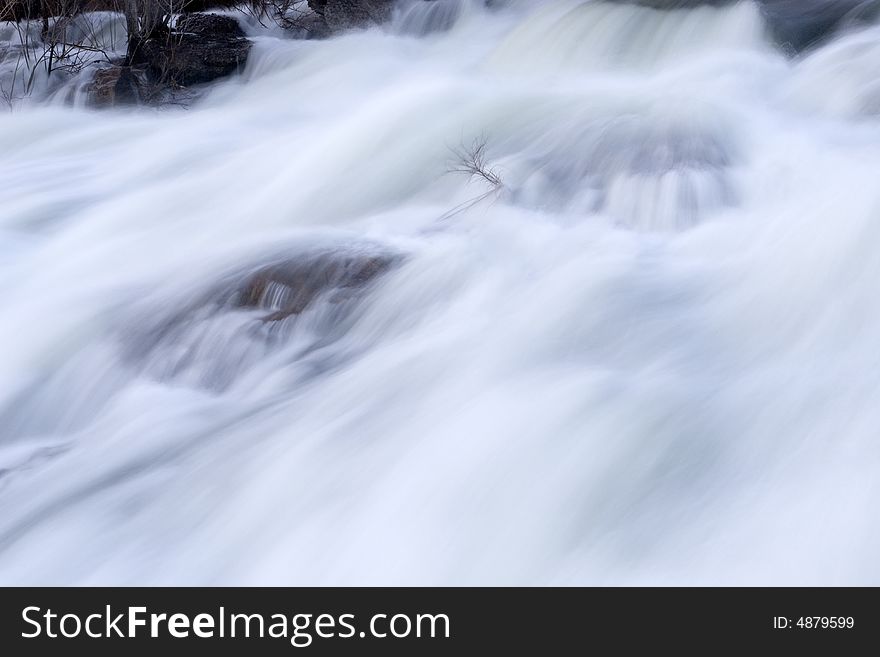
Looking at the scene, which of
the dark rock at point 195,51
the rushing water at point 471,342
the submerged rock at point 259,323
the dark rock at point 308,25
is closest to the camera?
the rushing water at point 471,342

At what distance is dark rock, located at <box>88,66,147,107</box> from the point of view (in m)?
7.77

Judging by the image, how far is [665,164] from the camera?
518cm

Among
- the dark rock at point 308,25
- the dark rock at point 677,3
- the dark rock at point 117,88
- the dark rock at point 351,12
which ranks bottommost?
the dark rock at point 117,88

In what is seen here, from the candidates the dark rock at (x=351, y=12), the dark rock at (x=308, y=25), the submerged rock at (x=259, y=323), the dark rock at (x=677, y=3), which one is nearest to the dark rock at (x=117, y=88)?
the dark rock at (x=308, y=25)

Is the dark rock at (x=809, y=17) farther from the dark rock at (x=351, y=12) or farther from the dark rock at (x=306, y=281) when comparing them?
the dark rock at (x=306, y=281)

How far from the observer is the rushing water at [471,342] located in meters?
3.14

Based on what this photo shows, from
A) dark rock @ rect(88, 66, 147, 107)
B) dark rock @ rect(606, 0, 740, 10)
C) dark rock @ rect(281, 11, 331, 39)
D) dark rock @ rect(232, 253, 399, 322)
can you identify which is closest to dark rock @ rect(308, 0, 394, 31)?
dark rock @ rect(281, 11, 331, 39)

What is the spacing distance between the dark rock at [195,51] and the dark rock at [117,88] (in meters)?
0.17

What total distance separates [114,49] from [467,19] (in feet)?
9.75

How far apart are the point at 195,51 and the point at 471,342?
5.25 m

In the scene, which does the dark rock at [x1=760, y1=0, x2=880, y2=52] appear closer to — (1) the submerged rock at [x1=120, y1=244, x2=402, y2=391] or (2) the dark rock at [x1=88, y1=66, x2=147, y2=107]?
(1) the submerged rock at [x1=120, y1=244, x2=402, y2=391]

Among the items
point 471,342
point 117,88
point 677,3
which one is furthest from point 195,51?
point 471,342

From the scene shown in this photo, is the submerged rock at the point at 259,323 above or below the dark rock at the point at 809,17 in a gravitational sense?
below

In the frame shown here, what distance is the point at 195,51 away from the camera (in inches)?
329
